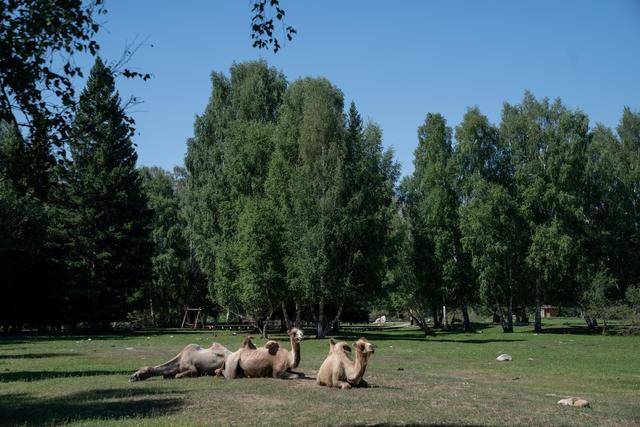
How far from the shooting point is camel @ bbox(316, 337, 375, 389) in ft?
44.0

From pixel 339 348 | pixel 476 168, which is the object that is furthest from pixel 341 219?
pixel 339 348

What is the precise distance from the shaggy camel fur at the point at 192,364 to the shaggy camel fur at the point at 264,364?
579 mm

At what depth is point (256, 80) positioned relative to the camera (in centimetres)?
5653

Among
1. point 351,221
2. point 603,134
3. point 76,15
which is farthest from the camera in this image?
point 603,134

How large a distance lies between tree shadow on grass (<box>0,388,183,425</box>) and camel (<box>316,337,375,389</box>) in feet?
11.2

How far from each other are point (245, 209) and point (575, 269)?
29.8 meters

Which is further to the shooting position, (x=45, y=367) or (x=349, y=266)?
(x=349, y=266)

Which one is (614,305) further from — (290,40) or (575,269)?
(290,40)

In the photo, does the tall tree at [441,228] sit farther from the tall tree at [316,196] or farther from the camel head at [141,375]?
the camel head at [141,375]

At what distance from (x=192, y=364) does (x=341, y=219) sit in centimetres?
2595

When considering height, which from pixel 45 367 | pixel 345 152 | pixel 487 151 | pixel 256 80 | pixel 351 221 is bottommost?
pixel 45 367

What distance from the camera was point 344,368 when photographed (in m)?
13.8

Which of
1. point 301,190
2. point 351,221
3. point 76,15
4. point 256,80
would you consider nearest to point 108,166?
point 256,80

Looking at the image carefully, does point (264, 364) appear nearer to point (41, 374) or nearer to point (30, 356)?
point (41, 374)
